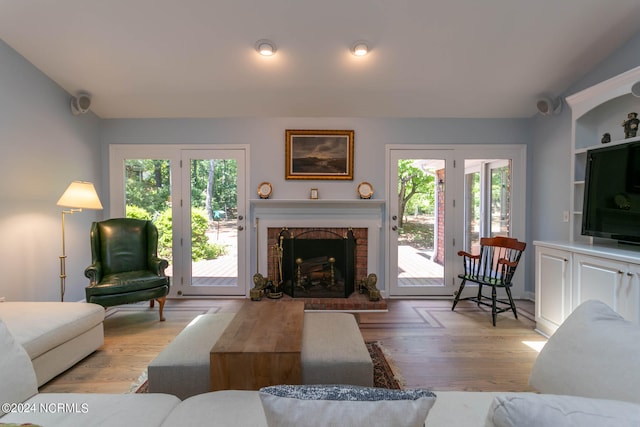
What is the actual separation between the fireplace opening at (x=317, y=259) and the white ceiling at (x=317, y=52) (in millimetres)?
1557

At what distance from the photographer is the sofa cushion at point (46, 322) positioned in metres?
1.92

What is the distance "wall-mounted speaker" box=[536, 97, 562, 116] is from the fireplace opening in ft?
8.45

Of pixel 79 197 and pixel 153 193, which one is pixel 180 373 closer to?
pixel 79 197

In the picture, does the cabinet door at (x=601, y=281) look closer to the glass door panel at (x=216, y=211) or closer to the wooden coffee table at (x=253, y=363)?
the wooden coffee table at (x=253, y=363)

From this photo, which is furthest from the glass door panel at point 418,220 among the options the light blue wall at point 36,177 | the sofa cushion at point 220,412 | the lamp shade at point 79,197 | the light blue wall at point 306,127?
the light blue wall at point 36,177

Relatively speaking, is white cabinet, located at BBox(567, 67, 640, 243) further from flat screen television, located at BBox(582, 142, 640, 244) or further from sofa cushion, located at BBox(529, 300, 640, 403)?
sofa cushion, located at BBox(529, 300, 640, 403)

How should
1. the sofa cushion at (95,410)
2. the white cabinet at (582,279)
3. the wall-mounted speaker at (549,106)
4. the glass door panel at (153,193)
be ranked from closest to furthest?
the sofa cushion at (95,410) → the white cabinet at (582,279) → the wall-mounted speaker at (549,106) → the glass door panel at (153,193)

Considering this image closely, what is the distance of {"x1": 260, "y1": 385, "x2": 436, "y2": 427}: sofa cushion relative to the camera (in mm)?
623

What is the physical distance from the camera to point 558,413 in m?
0.59

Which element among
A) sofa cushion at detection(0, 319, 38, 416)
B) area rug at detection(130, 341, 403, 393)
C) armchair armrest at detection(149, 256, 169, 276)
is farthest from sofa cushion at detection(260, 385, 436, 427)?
armchair armrest at detection(149, 256, 169, 276)

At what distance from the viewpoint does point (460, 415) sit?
46.8 inches

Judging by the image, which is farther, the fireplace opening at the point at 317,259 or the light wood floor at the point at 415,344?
the fireplace opening at the point at 317,259

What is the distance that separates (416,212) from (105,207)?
4.08 m

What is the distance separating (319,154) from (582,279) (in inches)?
115
